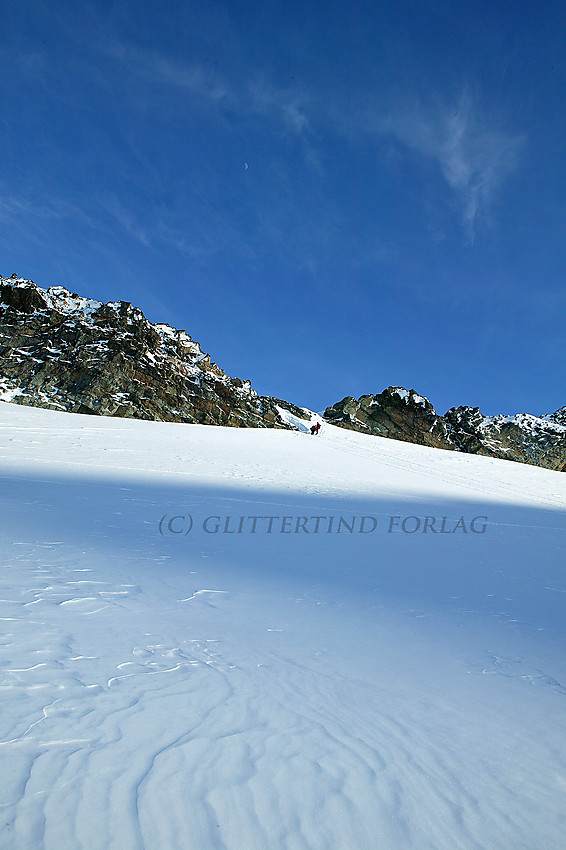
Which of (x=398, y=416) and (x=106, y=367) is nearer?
(x=106, y=367)

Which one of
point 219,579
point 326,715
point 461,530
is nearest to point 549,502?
point 461,530

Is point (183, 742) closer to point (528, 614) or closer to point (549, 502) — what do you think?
point (528, 614)

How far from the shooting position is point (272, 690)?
2.00m

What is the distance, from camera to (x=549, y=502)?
11141mm

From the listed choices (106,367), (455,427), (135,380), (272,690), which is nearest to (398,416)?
(455,427)

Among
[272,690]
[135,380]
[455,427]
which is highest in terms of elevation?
[455,427]

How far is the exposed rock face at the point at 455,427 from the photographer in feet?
217

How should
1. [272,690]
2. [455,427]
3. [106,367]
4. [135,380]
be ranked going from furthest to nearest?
[455,427]
[135,380]
[106,367]
[272,690]

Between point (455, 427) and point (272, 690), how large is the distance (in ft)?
252

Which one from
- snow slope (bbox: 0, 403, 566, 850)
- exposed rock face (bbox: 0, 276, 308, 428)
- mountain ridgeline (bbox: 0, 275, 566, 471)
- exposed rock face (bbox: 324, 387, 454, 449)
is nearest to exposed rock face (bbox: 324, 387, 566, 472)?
exposed rock face (bbox: 324, 387, 454, 449)

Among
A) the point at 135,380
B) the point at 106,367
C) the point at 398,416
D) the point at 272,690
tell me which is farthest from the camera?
the point at 398,416

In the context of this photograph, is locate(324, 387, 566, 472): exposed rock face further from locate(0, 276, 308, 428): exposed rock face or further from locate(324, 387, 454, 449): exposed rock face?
locate(0, 276, 308, 428): exposed rock face

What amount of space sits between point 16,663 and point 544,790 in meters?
2.23

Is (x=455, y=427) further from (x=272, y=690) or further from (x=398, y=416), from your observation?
(x=272, y=690)
